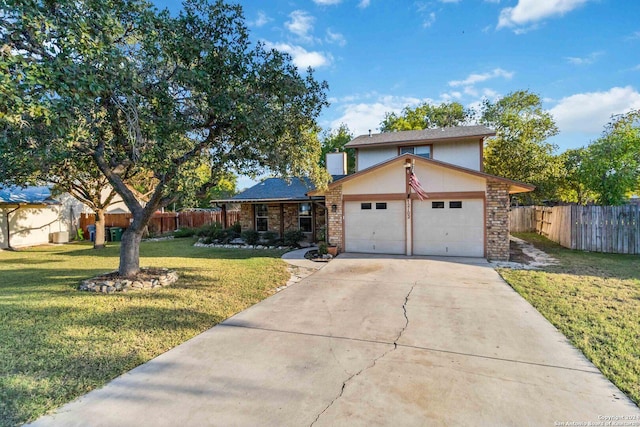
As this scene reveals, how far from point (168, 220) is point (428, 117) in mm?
24459

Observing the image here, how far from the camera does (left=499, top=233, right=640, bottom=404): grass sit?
12.2 feet

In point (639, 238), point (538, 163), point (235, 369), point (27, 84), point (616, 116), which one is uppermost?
point (616, 116)

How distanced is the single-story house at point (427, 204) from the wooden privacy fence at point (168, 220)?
927 centimetres

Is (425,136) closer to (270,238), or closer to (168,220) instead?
(270,238)

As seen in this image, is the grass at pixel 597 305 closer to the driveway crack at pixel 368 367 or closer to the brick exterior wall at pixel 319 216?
the driveway crack at pixel 368 367

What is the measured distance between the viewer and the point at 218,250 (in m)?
14.2

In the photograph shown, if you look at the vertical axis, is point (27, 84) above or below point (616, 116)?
below

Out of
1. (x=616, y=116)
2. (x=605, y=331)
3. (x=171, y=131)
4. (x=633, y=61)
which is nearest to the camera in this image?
(x=605, y=331)

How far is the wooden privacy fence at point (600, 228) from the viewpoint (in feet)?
37.1

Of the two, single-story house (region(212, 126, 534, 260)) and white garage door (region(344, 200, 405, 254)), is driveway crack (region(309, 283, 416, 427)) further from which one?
white garage door (region(344, 200, 405, 254))

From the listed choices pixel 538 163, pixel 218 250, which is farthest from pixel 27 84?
pixel 538 163

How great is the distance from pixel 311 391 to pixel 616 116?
2271 cm

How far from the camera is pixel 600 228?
1199 centimetres

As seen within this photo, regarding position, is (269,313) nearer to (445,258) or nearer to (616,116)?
(445,258)
